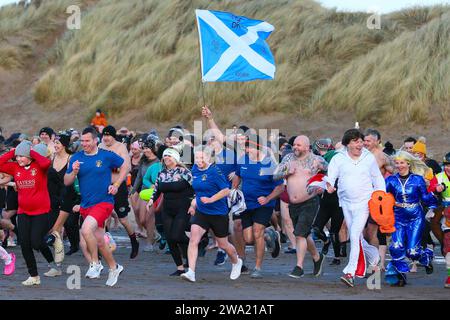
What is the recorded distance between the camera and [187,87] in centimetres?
3750

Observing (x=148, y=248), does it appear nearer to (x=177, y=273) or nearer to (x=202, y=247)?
(x=202, y=247)

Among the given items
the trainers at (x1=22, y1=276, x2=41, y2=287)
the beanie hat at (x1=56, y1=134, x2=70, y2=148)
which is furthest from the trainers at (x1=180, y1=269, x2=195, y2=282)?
the beanie hat at (x1=56, y1=134, x2=70, y2=148)

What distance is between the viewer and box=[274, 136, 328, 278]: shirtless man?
46.6ft

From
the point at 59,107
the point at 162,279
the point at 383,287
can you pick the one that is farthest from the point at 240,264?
the point at 59,107

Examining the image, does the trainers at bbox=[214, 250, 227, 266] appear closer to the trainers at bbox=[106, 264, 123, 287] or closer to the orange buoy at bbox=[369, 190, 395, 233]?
the trainers at bbox=[106, 264, 123, 287]

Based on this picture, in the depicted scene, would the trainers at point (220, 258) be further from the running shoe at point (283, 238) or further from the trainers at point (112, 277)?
the running shoe at point (283, 238)

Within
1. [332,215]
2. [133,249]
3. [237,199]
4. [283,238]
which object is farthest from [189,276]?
[283,238]

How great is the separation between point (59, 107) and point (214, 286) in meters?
29.6

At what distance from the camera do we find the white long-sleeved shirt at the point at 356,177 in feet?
43.2

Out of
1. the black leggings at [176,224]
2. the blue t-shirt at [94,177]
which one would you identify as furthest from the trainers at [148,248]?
the blue t-shirt at [94,177]

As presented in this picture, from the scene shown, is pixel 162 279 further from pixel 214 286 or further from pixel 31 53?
pixel 31 53

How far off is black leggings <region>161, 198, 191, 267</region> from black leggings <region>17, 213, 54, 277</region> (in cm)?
177
